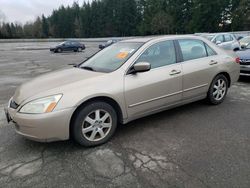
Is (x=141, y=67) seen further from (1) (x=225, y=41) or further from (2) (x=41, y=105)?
(1) (x=225, y=41)

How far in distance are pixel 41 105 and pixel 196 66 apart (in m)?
2.85

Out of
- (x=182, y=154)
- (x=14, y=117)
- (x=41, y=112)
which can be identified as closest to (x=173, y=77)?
(x=182, y=154)

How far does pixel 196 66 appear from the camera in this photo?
4.24 m

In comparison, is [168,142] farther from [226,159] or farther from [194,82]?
[194,82]

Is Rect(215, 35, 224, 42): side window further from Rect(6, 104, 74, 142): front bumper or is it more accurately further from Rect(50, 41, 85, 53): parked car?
Rect(50, 41, 85, 53): parked car

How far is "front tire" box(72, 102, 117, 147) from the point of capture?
3.07 metres

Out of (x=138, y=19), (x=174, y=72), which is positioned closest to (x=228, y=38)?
(x=174, y=72)

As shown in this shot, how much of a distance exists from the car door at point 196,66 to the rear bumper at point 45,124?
2257 millimetres

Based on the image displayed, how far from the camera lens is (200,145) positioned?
3.21 meters

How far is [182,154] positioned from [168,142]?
366 mm

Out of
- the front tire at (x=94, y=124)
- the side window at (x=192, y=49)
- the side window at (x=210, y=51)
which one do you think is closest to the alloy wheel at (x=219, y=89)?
the side window at (x=210, y=51)

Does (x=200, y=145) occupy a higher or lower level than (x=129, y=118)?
lower

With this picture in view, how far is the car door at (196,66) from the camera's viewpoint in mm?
4137

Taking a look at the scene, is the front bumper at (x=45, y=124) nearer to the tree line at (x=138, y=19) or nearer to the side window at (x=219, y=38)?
the side window at (x=219, y=38)
